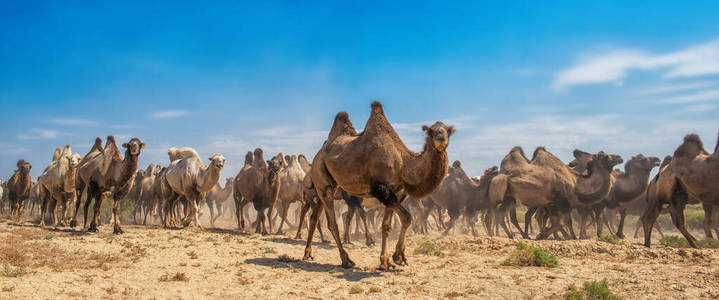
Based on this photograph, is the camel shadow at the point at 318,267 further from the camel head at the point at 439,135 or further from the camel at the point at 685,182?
the camel at the point at 685,182

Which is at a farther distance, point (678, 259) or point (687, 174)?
point (687, 174)

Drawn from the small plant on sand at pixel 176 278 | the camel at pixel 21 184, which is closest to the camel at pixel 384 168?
the small plant on sand at pixel 176 278

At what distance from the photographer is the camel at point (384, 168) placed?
756 cm

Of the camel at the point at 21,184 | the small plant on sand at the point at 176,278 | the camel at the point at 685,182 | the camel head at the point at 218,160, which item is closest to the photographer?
the small plant on sand at the point at 176,278

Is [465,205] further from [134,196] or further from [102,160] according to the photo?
[134,196]

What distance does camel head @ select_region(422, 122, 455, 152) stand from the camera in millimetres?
7172

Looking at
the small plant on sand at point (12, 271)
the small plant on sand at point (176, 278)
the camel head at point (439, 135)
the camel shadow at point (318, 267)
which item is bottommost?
the camel shadow at point (318, 267)

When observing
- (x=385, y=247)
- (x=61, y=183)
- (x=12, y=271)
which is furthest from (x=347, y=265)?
(x=61, y=183)

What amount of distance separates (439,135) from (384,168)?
1212 millimetres

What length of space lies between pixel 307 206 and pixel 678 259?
9619 millimetres

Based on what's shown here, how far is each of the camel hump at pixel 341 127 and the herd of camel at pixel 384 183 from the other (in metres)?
0.02

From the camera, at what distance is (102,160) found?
13414 mm

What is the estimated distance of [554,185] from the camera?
54.9 feet

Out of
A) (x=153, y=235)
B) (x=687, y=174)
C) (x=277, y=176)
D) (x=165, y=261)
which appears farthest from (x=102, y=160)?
(x=687, y=174)
